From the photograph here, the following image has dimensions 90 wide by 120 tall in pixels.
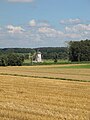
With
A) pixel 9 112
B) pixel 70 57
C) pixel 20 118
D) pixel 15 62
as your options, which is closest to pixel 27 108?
pixel 9 112

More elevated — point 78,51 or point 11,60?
point 78,51

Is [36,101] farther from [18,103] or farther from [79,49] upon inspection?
[79,49]

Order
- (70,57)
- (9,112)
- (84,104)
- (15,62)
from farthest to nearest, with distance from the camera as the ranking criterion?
1. (70,57)
2. (15,62)
3. (84,104)
4. (9,112)

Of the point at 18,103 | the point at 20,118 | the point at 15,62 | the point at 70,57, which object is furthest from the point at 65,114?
the point at 70,57

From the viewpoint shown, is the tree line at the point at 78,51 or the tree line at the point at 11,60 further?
the tree line at the point at 78,51

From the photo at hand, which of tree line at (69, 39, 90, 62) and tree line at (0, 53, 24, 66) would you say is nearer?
tree line at (0, 53, 24, 66)

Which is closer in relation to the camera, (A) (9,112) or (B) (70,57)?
(A) (9,112)

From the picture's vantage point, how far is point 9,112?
529 inches

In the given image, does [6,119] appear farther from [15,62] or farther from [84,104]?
[15,62]

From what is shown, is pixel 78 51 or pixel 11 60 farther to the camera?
pixel 78 51

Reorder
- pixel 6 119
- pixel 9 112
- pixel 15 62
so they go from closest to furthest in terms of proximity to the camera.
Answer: pixel 6 119 → pixel 9 112 → pixel 15 62

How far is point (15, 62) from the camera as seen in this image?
11219cm

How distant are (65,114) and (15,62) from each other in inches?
3937

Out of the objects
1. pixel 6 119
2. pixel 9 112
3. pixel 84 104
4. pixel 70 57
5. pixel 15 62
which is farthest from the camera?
pixel 70 57
